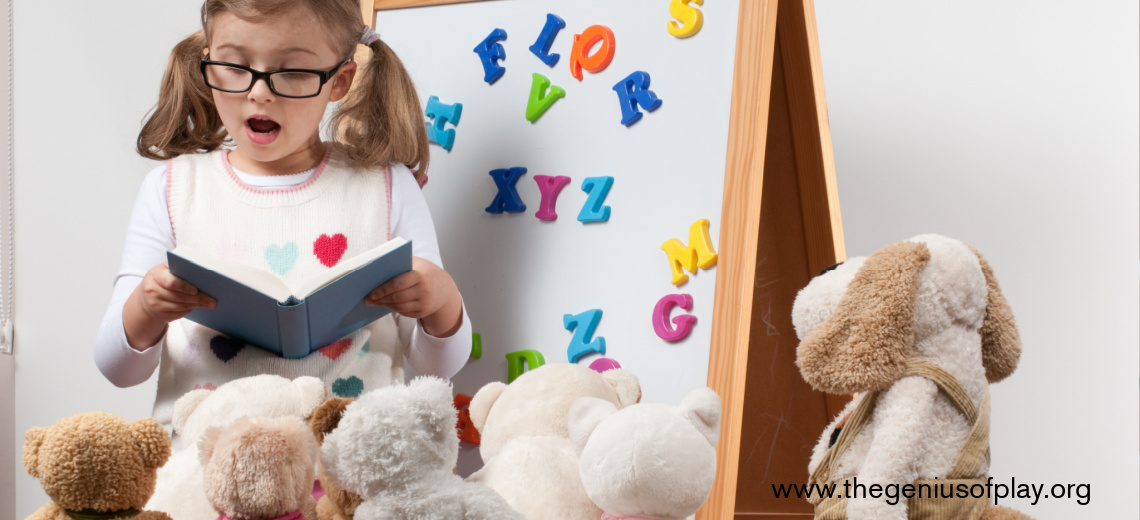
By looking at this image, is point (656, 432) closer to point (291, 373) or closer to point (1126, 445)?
point (291, 373)

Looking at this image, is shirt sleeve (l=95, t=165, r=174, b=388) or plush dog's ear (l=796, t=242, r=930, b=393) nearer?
plush dog's ear (l=796, t=242, r=930, b=393)

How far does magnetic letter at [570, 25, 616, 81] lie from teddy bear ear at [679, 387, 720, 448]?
594 millimetres

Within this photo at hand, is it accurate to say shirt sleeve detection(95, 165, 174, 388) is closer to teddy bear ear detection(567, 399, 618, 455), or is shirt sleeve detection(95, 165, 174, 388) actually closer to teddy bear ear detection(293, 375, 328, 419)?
teddy bear ear detection(293, 375, 328, 419)

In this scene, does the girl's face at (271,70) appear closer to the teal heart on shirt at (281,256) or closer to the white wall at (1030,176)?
the teal heart on shirt at (281,256)

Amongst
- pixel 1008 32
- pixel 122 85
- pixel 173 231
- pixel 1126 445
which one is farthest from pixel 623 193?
pixel 122 85

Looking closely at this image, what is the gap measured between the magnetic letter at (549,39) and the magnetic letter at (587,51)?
0.11 feet

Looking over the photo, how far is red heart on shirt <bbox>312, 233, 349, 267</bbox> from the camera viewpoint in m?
1.09

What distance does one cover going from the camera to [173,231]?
3.64 ft

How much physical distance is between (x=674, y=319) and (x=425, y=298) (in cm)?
31

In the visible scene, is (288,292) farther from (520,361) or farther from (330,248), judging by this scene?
(520,361)

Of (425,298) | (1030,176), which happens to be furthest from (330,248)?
(1030,176)

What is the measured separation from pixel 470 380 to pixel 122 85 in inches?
42.0

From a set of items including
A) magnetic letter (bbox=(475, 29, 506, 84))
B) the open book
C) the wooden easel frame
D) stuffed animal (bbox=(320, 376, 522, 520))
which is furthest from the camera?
magnetic letter (bbox=(475, 29, 506, 84))

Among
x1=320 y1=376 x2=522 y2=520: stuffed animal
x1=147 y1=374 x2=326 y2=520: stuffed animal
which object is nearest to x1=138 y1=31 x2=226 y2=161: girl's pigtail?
x1=147 y1=374 x2=326 y2=520: stuffed animal
